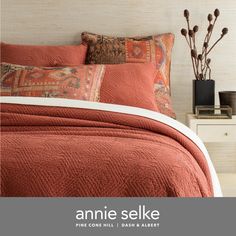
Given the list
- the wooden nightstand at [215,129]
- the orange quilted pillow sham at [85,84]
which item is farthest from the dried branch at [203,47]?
the orange quilted pillow sham at [85,84]

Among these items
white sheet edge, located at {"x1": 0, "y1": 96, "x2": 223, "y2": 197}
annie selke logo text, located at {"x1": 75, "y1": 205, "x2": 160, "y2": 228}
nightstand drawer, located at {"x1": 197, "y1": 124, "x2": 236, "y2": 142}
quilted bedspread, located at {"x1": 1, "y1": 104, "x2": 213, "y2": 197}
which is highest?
white sheet edge, located at {"x1": 0, "y1": 96, "x2": 223, "y2": 197}

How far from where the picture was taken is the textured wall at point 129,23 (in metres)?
3.53

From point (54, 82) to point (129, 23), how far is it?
0.99 metres

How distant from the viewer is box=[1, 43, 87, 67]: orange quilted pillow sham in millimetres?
3219

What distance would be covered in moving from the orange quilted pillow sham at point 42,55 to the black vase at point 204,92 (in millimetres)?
700

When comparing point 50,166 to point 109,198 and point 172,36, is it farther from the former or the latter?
point 172,36

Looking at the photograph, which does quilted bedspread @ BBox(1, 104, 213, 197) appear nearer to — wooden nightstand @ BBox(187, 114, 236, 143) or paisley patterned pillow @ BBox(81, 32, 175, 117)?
wooden nightstand @ BBox(187, 114, 236, 143)

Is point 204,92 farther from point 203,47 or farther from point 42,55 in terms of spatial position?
point 42,55

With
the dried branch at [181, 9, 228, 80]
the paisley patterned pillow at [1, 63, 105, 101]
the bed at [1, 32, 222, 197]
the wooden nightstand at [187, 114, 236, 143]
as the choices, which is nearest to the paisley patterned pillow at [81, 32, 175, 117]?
the bed at [1, 32, 222, 197]

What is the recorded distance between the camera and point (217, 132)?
3170 mm

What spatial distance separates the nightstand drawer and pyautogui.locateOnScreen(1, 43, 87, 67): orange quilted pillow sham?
82 cm

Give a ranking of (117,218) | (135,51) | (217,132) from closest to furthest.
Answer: (117,218), (217,132), (135,51)

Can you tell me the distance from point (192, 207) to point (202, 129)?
66.9 inches

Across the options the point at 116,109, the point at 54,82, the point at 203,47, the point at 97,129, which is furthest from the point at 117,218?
the point at 203,47
